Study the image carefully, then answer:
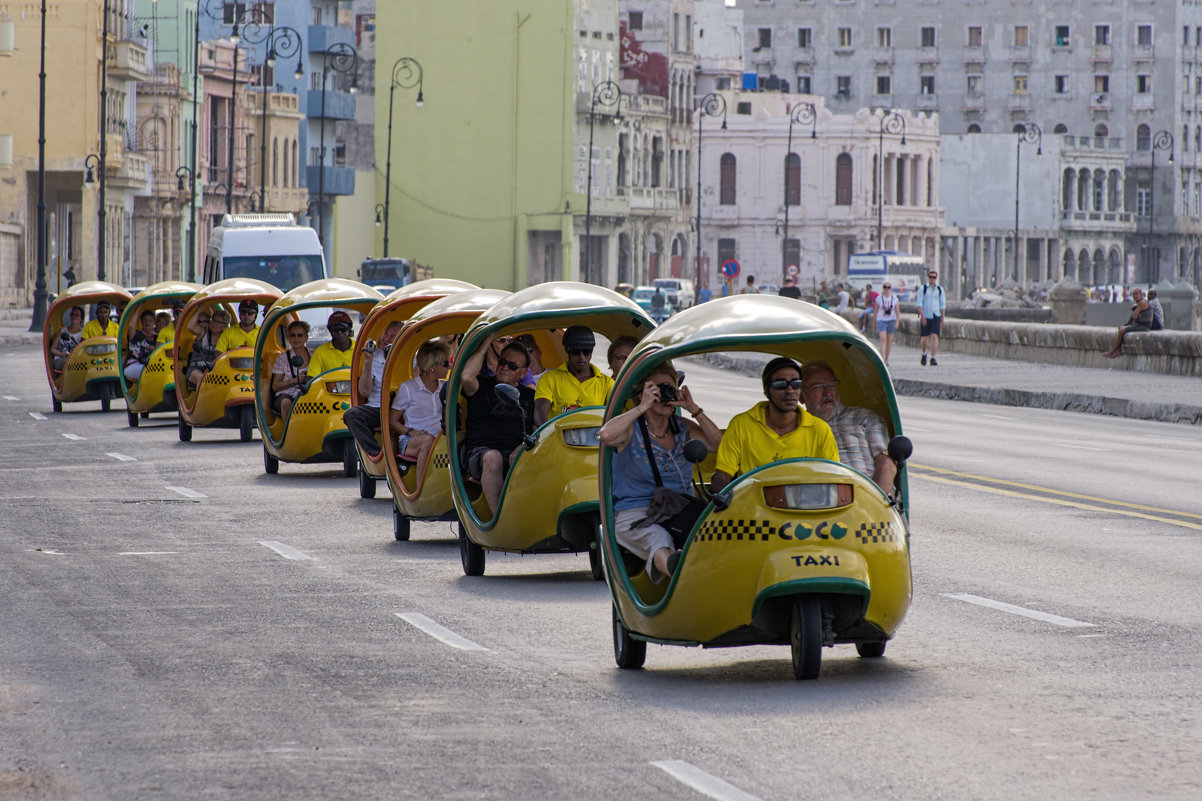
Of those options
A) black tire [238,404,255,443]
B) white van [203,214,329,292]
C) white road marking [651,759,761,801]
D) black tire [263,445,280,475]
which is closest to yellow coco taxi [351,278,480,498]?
black tire [263,445,280,475]

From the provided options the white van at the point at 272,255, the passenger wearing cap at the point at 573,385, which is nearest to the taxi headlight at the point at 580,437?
the passenger wearing cap at the point at 573,385

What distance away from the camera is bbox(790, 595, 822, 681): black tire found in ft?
32.3

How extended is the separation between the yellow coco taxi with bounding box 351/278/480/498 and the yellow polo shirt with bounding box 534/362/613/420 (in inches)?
182

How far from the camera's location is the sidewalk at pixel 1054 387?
112 ft

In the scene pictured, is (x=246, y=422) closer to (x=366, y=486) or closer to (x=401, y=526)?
(x=366, y=486)

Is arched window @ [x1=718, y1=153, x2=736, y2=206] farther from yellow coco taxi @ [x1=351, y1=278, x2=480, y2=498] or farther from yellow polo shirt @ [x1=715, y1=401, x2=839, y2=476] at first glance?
yellow polo shirt @ [x1=715, y1=401, x2=839, y2=476]

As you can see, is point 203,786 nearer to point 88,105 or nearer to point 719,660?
point 719,660

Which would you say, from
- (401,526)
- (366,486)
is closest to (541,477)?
(401,526)

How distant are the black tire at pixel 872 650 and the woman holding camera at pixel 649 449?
961 millimetres

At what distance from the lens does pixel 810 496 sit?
32.4ft

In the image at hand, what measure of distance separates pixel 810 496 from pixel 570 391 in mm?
4868

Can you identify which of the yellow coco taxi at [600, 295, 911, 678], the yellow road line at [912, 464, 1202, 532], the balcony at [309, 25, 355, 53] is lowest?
the yellow road line at [912, 464, 1202, 532]

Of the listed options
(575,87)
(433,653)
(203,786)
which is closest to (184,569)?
(433,653)

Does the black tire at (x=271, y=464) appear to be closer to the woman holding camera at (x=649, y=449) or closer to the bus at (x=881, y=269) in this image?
the woman holding camera at (x=649, y=449)
